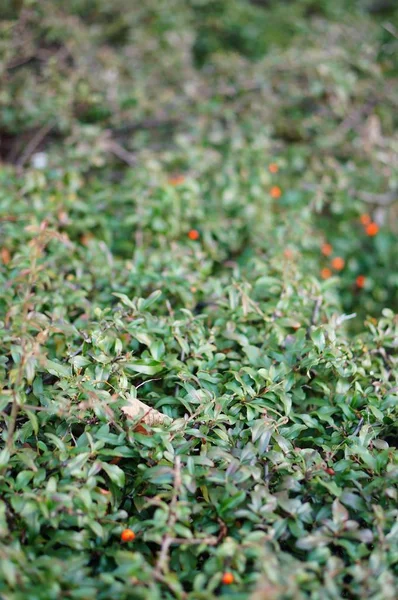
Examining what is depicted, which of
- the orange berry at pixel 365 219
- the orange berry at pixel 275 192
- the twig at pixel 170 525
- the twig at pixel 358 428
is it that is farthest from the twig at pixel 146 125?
the twig at pixel 170 525

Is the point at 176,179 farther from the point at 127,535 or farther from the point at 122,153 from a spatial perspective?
the point at 127,535

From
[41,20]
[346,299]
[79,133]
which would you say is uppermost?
[41,20]

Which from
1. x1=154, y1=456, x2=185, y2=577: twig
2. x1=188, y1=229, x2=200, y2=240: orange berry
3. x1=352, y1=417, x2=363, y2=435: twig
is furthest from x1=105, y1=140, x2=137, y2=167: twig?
x1=154, y1=456, x2=185, y2=577: twig

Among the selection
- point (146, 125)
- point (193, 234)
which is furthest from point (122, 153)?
point (193, 234)

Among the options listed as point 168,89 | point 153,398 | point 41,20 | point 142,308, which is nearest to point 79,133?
point 168,89

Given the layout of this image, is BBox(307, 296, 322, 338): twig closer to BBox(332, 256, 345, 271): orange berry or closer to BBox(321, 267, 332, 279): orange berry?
BBox(321, 267, 332, 279): orange berry

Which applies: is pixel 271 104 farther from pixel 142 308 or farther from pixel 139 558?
pixel 139 558
